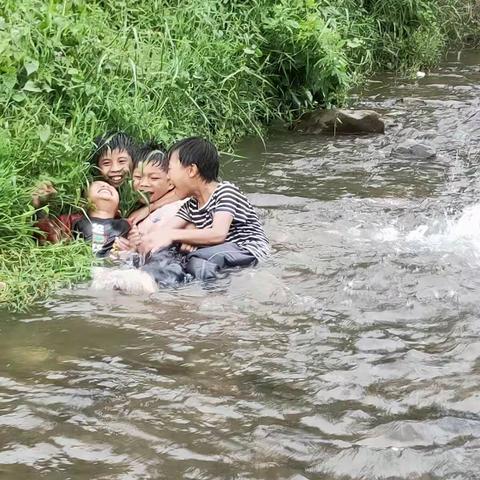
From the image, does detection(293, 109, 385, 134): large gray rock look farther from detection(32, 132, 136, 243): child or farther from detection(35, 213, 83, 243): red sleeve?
detection(35, 213, 83, 243): red sleeve

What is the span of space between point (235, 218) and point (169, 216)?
0.45 meters

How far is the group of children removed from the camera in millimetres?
5219

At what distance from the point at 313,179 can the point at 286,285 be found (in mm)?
2535

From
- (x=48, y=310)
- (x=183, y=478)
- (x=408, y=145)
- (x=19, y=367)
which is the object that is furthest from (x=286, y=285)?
(x=408, y=145)

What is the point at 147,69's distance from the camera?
22.9ft

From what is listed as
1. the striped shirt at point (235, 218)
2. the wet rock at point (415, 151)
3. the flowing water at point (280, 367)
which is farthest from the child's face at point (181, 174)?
the wet rock at point (415, 151)

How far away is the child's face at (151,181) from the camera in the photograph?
5773 mm

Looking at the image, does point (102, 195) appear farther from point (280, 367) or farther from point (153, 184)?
point (280, 367)

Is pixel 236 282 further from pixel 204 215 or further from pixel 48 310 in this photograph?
pixel 48 310

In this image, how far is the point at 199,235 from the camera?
5.29 metres

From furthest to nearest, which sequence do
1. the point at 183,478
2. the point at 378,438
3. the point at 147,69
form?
1. the point at 147,69
2. the point at 378,438
3. the point at 183,478

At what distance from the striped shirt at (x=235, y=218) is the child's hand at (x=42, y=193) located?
81 cm

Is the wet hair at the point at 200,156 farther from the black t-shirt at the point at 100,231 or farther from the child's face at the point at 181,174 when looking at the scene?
the black t-shirt at the point at 100,231

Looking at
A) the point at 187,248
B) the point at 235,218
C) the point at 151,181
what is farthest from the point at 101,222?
the point at 235,218
